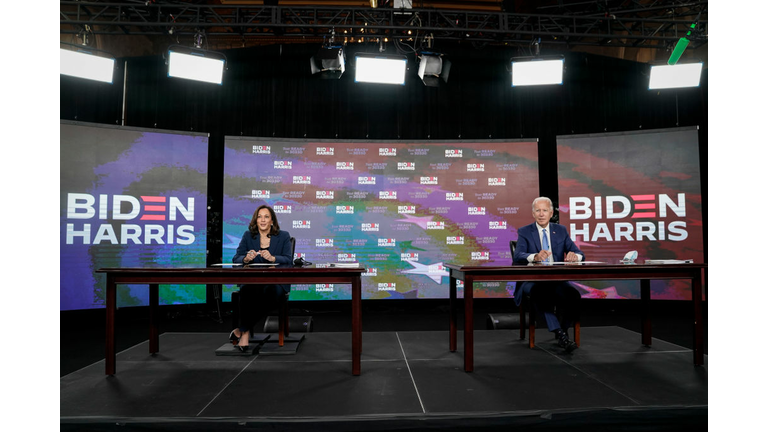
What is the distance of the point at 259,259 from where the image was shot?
3803 mm

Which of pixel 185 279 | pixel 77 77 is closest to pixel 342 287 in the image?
pixel 185 279

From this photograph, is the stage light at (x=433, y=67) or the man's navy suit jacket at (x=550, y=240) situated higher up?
the stage light at (x=433, y=67)

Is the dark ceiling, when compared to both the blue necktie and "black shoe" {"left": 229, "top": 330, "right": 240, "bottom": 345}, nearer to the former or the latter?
the blue necktie

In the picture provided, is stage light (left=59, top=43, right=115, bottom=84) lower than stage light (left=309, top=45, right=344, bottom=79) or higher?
lower

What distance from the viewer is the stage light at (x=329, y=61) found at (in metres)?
5.40

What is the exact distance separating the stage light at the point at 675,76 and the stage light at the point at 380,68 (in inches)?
133

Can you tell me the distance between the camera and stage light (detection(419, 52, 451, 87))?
18.1ft

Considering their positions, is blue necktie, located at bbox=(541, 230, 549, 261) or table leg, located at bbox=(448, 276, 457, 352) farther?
blue necktie, located at bbox=(541, 230, 549, 261)

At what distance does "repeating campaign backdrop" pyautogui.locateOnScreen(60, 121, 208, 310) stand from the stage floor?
2301 mm

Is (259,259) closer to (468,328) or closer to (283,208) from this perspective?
(468,328)

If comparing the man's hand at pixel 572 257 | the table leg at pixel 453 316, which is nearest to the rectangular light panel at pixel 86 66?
the table leg at pixel 453 316

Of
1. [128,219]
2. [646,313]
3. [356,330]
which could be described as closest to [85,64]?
[128,219]

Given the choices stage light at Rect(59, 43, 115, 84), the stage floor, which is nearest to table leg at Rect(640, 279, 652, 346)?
the stage floor

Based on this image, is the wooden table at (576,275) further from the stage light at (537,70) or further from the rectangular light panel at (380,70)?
the rectangular light panel at (380,70)
